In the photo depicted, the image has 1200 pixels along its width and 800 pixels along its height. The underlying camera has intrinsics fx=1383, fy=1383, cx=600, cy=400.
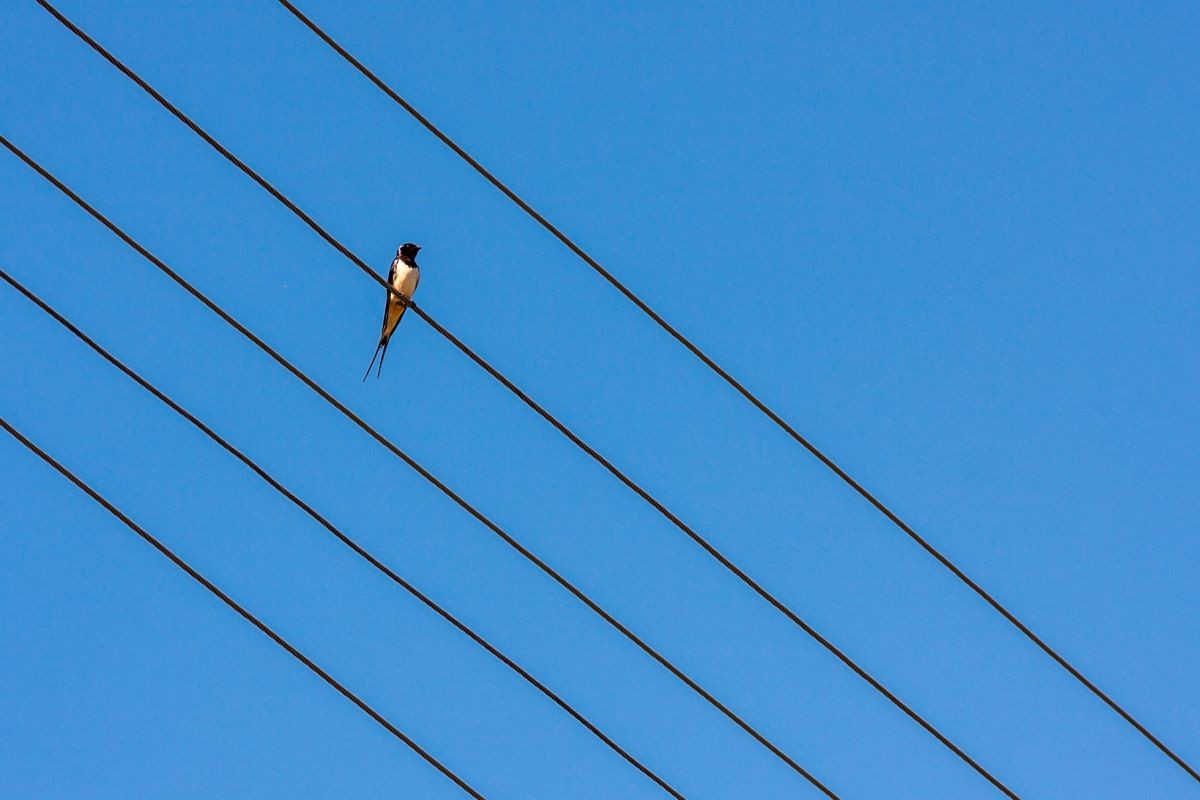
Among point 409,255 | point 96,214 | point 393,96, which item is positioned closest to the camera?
point 96,214

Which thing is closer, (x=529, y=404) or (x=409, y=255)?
(x=529, y=404)

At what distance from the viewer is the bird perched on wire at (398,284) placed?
12031 millimetres

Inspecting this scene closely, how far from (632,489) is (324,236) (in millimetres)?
1529

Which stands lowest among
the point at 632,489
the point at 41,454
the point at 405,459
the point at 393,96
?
the point at 41,454

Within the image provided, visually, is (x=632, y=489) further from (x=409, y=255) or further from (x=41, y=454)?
(x=409, y=255)

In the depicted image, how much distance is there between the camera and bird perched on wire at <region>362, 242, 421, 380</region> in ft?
39.5

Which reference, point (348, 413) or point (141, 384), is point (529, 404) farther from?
point (141, 384)

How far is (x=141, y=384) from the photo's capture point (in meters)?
5.09

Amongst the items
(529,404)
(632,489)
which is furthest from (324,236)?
(632,489)

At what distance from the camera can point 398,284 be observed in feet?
42.1

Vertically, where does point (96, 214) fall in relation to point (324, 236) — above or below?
below

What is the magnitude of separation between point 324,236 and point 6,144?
1.20 meters

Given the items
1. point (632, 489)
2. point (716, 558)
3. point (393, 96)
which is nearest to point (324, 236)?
point (393, 96)

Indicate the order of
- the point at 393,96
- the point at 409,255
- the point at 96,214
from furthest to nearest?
the point at 409,255, the point at 393,96, the point at 96,214
